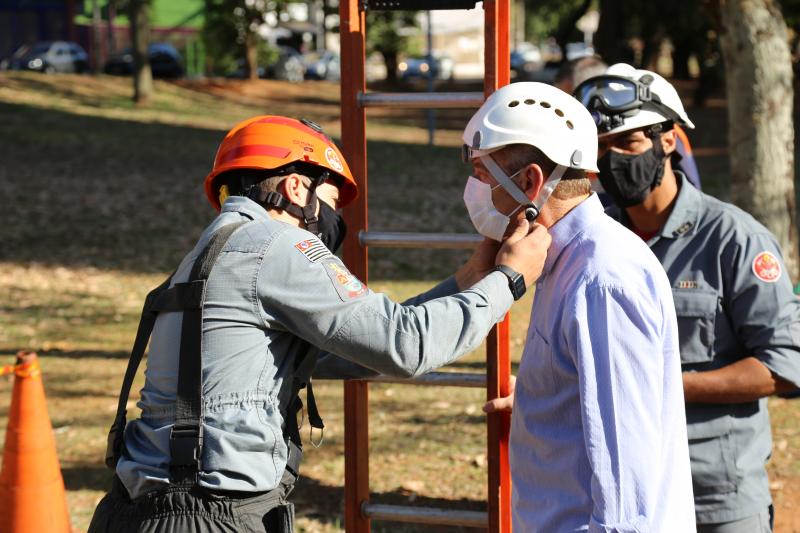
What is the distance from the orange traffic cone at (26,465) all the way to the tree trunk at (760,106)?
648 cm

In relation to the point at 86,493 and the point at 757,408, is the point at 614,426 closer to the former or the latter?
the point at 757,408

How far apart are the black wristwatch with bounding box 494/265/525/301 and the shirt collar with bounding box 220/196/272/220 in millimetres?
645

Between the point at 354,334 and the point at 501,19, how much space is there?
1377 mm

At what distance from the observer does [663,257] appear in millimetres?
3547

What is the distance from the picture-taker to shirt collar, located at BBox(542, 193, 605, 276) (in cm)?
260

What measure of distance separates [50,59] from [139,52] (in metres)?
14.5

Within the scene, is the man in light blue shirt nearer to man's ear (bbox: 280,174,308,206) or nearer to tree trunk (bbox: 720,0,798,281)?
man's ear (bbox: 280,174,308,206)

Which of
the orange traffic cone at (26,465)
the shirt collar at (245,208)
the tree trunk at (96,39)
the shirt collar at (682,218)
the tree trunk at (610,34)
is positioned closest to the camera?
the shirt collar at (245,208)

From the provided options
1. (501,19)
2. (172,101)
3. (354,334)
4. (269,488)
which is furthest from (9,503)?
(172,101)

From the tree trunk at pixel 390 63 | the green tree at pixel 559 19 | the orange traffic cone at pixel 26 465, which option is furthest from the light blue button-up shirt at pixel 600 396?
the tree trunk at pixel 390 63

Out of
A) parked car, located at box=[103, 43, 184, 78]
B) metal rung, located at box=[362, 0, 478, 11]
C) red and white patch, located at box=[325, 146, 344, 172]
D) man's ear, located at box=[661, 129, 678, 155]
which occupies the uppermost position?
metal rung, located at box=[362, 0, 478, 11]

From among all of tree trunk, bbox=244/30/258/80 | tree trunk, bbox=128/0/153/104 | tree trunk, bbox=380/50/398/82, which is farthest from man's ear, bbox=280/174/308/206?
tree trunk, bbox=380/50/398/82

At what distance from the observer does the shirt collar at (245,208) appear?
9.43ft

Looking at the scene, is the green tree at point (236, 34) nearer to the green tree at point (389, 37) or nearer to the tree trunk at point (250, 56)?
the tree trunk at point (250, 56)
